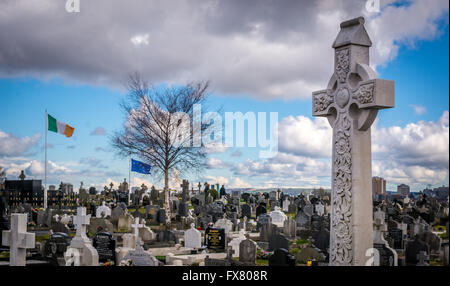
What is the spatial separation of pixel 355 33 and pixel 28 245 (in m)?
8.38

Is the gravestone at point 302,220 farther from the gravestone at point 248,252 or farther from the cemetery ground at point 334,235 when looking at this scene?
the gravestone at point 248,252

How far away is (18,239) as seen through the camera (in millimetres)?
11023

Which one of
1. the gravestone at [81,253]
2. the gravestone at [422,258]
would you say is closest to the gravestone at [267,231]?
the gravestone at [422,258]

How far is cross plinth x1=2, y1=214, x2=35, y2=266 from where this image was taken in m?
11.0

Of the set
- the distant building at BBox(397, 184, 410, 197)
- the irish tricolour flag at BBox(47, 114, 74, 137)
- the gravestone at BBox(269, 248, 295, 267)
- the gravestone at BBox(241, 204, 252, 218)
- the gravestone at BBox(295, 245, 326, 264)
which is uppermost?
the irish tricolour flag at BBox(47, 114, 74, 137)

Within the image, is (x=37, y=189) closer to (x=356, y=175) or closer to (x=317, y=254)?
(x=317, y=254)

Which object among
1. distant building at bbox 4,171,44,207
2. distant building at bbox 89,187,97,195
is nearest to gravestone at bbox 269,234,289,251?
distant building at bbox 4,171,44,207

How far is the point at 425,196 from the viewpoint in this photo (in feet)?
96.3

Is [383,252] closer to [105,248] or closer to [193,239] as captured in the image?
[193,239]

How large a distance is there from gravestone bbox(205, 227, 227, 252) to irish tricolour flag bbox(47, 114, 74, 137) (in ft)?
41.2

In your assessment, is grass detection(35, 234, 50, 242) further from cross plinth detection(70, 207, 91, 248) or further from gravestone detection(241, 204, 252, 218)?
gravestone detection(241, 204, 252, 218)

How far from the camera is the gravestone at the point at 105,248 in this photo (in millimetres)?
13797

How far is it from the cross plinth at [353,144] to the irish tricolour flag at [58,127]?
18527 mm
